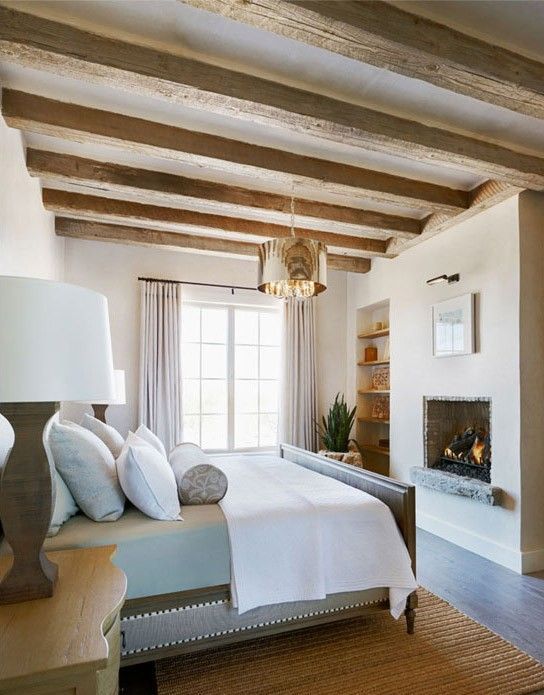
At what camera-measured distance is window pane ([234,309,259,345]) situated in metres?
5.18

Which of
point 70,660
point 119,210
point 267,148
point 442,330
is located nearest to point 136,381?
point 119,210

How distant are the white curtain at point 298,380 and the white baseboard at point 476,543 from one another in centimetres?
159

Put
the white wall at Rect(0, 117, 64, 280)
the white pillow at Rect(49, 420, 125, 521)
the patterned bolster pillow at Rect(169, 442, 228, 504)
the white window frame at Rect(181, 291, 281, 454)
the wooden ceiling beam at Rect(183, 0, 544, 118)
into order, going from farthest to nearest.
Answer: the white window frame at Rect(181, 291, 281, 454)
the white wall at Rect(0, 117, 64, 280)
the patterned bolster pillow at Rect(169, 442, 228, 504)
the white pillow at Rect(49, 420, 125, 521)
the wooden ceiling beam at Rect(183, 0, 544, 118)

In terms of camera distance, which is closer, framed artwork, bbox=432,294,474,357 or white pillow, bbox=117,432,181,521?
white pillow, bbox=117,432,181,521

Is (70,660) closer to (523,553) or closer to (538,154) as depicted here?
(523,553)

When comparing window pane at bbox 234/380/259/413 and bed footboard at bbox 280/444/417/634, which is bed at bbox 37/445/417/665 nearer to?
bed footboard at bbox 280/444/417/634

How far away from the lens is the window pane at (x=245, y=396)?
5.13 metres

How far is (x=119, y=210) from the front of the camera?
375 centimetres

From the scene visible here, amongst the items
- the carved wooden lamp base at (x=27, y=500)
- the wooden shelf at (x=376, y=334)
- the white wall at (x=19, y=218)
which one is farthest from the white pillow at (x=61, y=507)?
the wooden shelf at (x=376, y=334)

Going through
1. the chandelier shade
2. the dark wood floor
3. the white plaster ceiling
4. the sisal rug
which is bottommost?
the dark wood floor

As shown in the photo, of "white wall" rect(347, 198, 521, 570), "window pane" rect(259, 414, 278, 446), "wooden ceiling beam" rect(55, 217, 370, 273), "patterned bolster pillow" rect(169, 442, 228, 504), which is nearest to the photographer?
"patterned bolster pillow" rect(169, 442, 228, 504)

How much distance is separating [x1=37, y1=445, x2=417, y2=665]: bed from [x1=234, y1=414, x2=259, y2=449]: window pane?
2.99m

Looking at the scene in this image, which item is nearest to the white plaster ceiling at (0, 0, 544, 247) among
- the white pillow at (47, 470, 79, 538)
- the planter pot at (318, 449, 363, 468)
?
the white pillow at (47, 470, 79, 538)

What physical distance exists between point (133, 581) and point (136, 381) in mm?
3036
